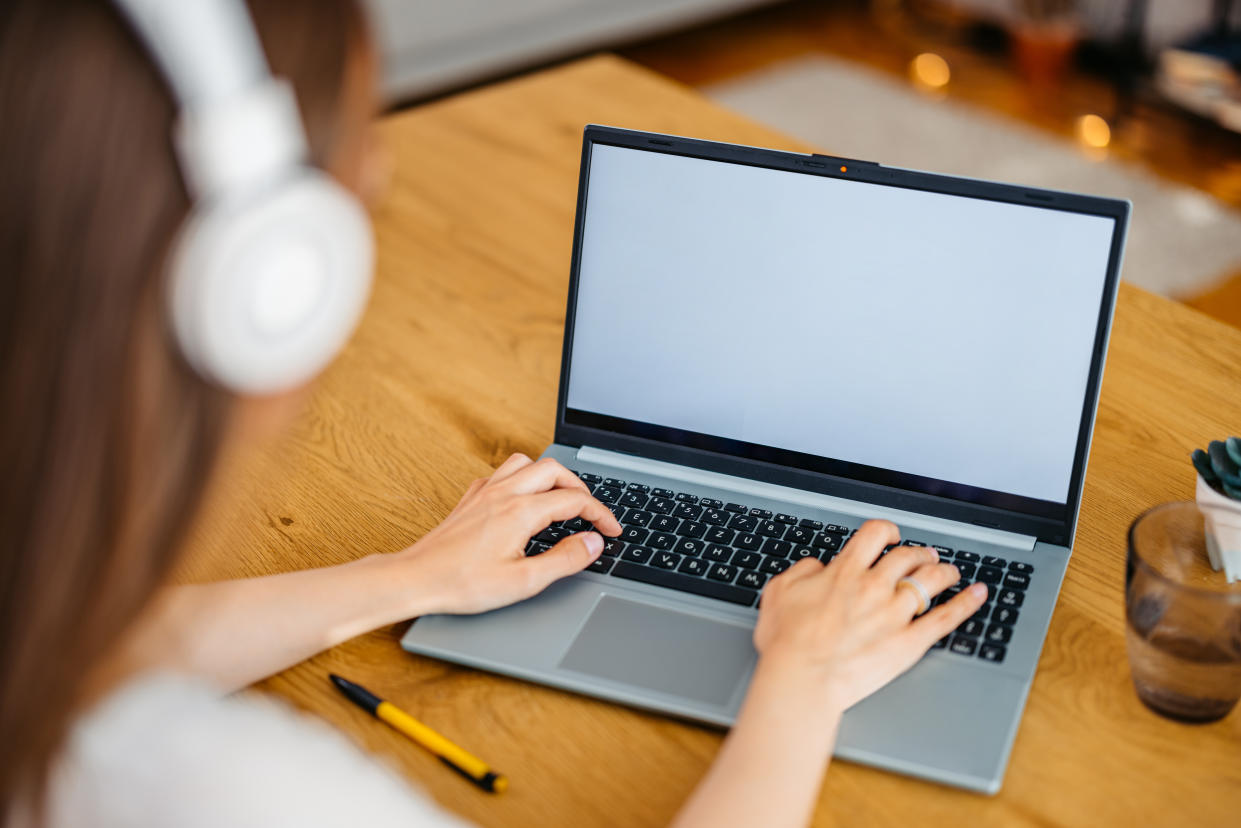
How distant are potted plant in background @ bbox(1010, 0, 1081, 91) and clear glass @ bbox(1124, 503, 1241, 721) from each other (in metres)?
2.81

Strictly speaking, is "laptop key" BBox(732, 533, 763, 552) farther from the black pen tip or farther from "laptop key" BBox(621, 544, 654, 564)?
the black pen tip

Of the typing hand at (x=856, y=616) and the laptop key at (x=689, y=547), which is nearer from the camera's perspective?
the typing hand at (x=856, y=616)

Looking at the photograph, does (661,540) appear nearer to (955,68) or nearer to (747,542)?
(747,542)

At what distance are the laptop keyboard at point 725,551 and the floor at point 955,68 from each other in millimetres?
2277

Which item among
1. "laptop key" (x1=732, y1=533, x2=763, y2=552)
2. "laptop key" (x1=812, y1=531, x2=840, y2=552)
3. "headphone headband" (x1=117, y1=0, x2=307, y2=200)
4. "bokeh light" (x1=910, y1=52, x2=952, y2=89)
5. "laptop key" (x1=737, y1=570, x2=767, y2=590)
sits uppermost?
"headphone headband" (x1=117, y1=0, x2=307, y2=200)

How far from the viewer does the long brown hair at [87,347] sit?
0.41 m

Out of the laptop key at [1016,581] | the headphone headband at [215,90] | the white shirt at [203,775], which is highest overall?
the headphone headband at [215,90]

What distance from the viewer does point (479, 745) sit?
682 millimetres

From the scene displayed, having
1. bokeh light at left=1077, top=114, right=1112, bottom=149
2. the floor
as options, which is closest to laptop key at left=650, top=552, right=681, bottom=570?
the floor

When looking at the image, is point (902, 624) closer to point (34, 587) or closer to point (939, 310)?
point (939, 310)

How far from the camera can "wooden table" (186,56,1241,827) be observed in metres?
0.64

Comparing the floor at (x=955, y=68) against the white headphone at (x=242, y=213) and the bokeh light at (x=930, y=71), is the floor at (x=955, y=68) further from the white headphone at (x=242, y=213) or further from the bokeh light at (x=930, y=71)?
the white headphone at (x=242, y=213)

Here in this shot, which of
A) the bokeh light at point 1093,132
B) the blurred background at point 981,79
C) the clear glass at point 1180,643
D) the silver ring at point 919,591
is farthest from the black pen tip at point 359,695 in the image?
the bokeh light at point 1093,132

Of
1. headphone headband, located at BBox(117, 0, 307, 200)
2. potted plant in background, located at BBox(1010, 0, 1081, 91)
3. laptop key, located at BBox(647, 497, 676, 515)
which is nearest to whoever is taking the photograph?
headphone headband, located at BBox(117, 0, 307, 200)
